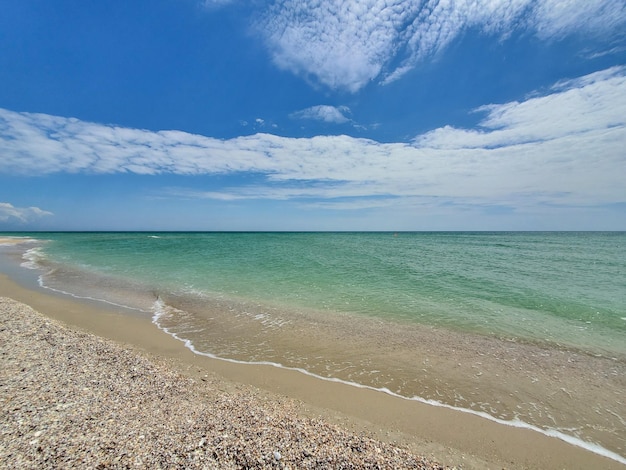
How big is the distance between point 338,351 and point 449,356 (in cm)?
284

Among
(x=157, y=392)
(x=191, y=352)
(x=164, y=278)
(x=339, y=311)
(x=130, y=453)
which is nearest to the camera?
(x=130, y=453)

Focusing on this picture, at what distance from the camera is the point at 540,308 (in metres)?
11.2

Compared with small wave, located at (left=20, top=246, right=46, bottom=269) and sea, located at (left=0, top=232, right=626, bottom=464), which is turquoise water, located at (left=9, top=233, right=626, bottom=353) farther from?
small wave, located at (left=20, top=246, right=46, bottom=269)

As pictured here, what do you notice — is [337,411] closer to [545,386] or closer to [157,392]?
[157,392]

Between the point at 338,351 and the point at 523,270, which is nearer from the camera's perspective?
the point at 338,351

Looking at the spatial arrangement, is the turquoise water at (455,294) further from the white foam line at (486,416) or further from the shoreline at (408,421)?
the shoreline at (408,421)

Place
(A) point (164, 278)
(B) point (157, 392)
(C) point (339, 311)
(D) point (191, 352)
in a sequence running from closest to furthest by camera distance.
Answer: (B) point (157, 392) → (D) point (191, 352) → (C) point (339, 311) → (A) point (164, 278)

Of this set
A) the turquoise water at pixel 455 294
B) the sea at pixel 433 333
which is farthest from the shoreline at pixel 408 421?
the turquoise water at pixel 455 294

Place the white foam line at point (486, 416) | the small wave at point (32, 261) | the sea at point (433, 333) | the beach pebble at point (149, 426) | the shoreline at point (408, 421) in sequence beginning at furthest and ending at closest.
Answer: the small wave at point (32, 261), the sea at point (433, 333), the white foam line at point (486, 416), the shoreline at point (408, 421), the beach pebble at point (149, 426)

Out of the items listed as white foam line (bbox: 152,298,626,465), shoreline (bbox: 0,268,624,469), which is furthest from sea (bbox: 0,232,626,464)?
shoreline (bbox: 0,268,624,469)

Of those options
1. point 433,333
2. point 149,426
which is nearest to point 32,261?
point 149,426

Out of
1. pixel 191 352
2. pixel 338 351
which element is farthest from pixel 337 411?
pixel 191 352

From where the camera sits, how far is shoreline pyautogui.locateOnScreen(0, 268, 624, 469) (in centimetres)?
390

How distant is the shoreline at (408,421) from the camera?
390cm
